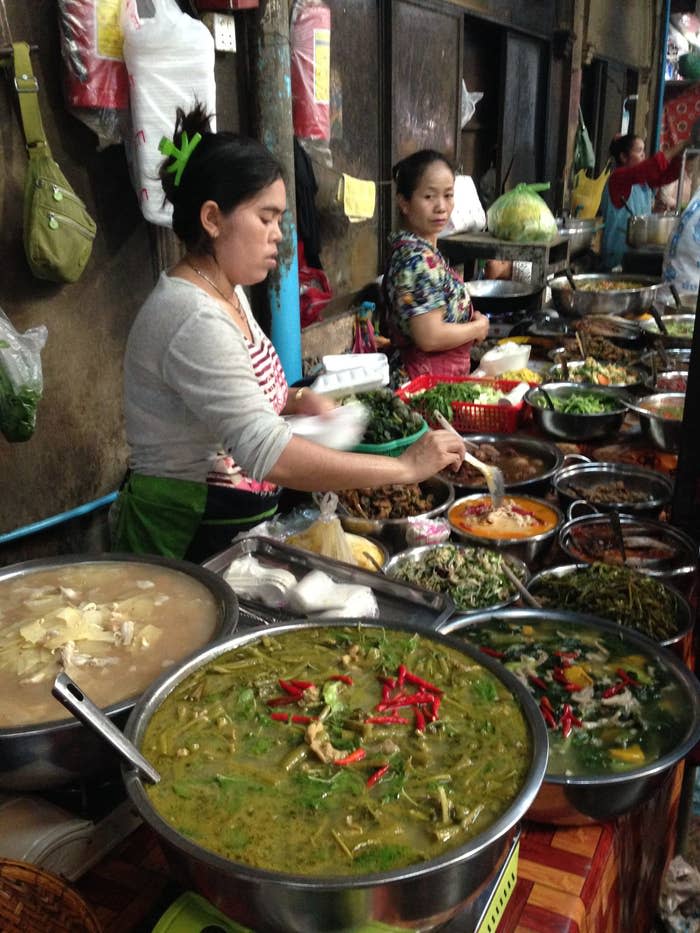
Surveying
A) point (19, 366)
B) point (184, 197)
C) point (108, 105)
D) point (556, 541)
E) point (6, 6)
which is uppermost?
point (6, 6)

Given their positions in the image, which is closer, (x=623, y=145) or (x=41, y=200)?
(x=41, y=200)

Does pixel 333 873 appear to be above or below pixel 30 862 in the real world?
above

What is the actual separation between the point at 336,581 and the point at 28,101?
253 centimetres

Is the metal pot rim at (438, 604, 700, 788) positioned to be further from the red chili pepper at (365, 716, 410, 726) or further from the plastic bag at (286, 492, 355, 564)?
the plastic bag at (286, 492, 355, 564)

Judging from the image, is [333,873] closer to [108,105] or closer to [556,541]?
[556,541]

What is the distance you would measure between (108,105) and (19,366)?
128 cm

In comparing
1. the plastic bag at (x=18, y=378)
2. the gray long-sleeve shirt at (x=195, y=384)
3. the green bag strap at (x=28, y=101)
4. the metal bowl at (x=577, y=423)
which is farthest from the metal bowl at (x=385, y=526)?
the green bag strap at (x=28, y=101)

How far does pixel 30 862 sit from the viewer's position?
125 cm

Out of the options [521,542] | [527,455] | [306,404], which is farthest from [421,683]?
[527,455]

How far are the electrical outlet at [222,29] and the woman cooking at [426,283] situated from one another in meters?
1.27

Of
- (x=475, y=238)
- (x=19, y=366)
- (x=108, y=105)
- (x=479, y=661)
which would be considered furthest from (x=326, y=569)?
(x=475, y=238)

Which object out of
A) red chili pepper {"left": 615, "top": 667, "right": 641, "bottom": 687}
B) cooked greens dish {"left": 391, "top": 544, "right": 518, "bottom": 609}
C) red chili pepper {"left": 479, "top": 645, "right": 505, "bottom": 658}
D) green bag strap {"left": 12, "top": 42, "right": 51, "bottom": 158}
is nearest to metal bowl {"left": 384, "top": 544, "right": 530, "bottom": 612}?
cooked greens dish {"left": 391, "top": 544, "right": 518, "bottom": 609}

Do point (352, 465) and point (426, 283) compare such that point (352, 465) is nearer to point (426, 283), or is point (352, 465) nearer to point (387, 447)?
point (387, 447)

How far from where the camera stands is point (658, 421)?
10.6 feet
